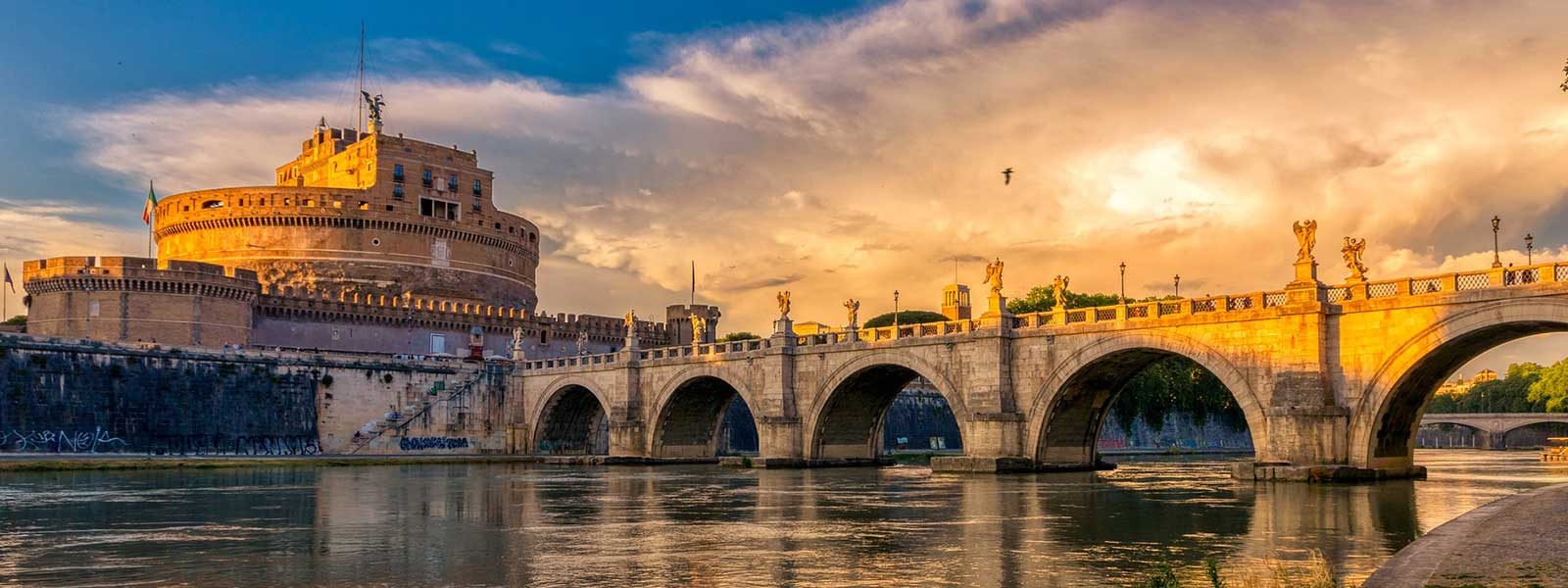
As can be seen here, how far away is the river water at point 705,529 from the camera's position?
18.3 meters

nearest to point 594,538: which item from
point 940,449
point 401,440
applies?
point 401,440

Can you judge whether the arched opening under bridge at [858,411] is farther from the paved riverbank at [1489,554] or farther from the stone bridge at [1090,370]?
the paved riverbank at [1489,554]

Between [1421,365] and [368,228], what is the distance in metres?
77.1

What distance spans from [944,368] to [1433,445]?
10466 centimetres

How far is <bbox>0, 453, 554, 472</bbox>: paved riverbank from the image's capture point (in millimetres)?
54375

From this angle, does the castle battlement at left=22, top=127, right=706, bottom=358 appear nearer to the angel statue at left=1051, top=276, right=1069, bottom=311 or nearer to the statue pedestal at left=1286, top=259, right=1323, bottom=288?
the angel statue at left=1051, top=276, right=1069, bottom=311

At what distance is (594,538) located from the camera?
23812 mm

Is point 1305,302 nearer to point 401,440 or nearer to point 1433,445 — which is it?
point 401,440

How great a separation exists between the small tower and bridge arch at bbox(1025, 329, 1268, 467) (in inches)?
1611

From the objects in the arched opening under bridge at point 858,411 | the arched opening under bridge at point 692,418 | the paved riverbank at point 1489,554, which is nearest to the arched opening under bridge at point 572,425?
the arched opening under bridge at point 692,418

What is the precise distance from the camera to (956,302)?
9531 cm

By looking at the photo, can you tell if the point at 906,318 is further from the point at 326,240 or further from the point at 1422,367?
the point at 1422,367

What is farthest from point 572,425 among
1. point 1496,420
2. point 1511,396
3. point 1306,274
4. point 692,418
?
point 1511,396

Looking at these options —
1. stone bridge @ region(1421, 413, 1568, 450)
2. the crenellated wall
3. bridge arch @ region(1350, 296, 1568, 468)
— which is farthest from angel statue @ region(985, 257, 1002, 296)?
stone bridge @ region(1421, 413, 1568, 450)
